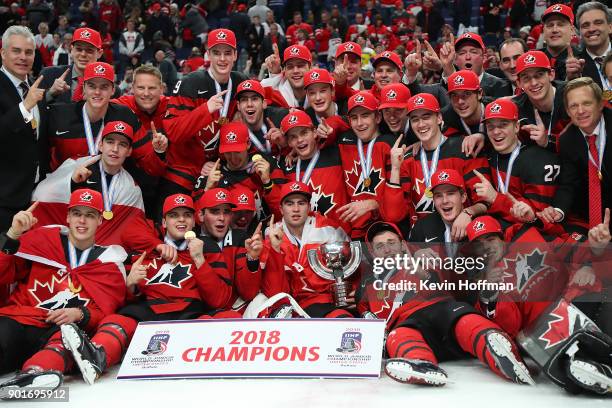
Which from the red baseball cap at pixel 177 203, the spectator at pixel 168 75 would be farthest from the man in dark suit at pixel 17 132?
the spectator at pixel 168 75

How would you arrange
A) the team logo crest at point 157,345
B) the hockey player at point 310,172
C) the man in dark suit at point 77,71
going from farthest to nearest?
the man in dark suit at point 77,71, the hockey player at point 310,172, the team logo crest at point 157,345

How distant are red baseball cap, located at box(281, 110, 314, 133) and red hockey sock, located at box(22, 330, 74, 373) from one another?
7.96 feet

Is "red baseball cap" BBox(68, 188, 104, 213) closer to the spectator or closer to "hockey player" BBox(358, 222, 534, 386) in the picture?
"hockey player" BBox(358, 222, 534, 386)

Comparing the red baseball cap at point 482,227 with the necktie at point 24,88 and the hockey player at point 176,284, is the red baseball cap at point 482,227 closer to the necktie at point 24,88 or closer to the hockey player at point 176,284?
the hockey player at point 176,284

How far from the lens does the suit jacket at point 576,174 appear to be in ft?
17.6

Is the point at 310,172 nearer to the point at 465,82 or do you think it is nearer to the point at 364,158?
the point at 364,158

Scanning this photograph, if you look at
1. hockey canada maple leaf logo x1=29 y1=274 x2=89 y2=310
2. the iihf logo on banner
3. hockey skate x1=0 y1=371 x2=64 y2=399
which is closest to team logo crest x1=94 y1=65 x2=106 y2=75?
hockey canada maple leaf logo x1=29 y1=274 x2=89 y2=310

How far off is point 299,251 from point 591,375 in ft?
7.31

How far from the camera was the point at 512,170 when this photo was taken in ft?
18.4

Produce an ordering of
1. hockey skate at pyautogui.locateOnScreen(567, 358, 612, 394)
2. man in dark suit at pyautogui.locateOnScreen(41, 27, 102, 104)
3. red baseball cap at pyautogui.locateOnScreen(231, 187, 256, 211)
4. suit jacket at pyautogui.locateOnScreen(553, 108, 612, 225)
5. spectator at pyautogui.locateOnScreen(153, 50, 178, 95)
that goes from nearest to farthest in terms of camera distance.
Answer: hockey skate at pyautogui.locateOnScreen(567, 358, 612, 394)
suit jacket at pyautogui.locateOnScreen(553, 108, 612, 225)
red baseball cap at pyautogui.locateOnScreen(231, 187, 256, 211)
man in dark suit at pyautogui.locateOnScreen(41, 27, 102, 104)
spectator at pyautogui.locateOnScreen(153, 50, 178, 95)

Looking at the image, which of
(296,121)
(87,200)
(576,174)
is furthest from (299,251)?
(576,174)

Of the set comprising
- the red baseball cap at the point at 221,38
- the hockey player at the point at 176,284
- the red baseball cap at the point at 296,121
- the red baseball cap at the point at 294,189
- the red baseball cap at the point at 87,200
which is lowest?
the hockey player at the point at 176,284

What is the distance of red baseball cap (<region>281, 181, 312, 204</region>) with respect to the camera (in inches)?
226

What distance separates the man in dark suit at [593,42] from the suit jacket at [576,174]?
1200 millimetres
